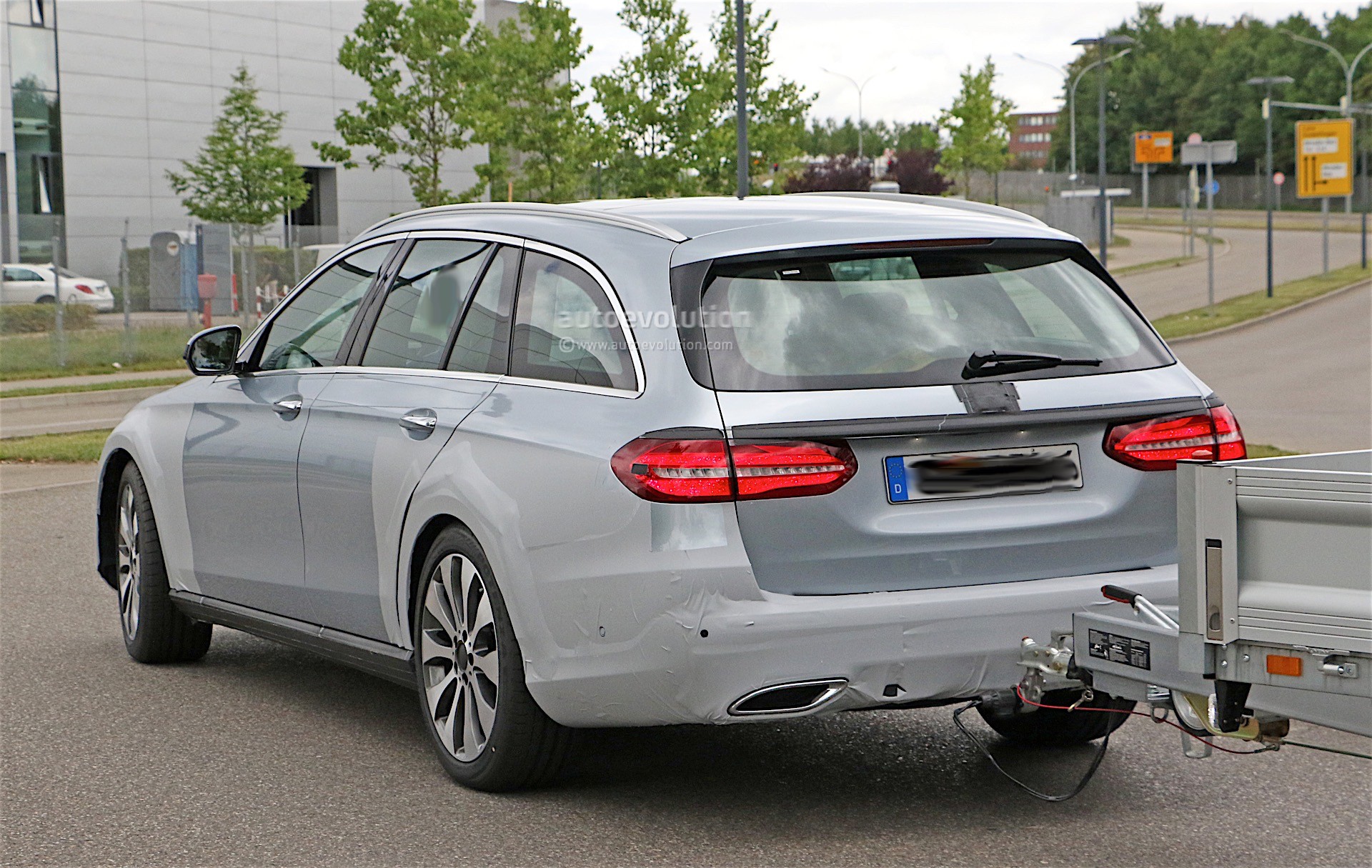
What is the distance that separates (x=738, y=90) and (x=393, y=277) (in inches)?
883

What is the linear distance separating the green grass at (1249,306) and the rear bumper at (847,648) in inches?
1063

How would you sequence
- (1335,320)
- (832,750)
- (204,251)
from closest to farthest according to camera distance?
1. (832,750)
2. (204,251)
3. (1335,320)

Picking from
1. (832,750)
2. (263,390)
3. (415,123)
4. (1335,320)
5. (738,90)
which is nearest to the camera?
(832,750)

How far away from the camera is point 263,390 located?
6.02 meters

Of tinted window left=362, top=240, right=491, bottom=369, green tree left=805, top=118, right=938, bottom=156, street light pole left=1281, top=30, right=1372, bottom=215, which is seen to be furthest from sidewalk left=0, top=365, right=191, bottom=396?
green tree left=805, top=118, right=938, bottom=156

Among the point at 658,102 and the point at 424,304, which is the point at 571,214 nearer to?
the point at 424,304

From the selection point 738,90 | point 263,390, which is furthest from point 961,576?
point 738,90

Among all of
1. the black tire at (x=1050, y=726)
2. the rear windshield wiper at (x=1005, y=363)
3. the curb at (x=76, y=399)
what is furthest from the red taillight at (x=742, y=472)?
the curb at (x=76, y=399)

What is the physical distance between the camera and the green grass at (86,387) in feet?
76.0

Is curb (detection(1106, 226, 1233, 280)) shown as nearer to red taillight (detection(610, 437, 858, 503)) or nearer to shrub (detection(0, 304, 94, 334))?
shrub (detection(0, 304, 94, 334))

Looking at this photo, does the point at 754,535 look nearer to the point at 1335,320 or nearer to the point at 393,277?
the point at 393,277

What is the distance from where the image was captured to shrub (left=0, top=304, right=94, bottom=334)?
1088 inches

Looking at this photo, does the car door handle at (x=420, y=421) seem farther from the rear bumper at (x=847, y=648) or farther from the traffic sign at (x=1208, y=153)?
the traffic sign at (x=1208, y=153)

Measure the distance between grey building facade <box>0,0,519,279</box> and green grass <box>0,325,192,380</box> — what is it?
18200 millimetres
